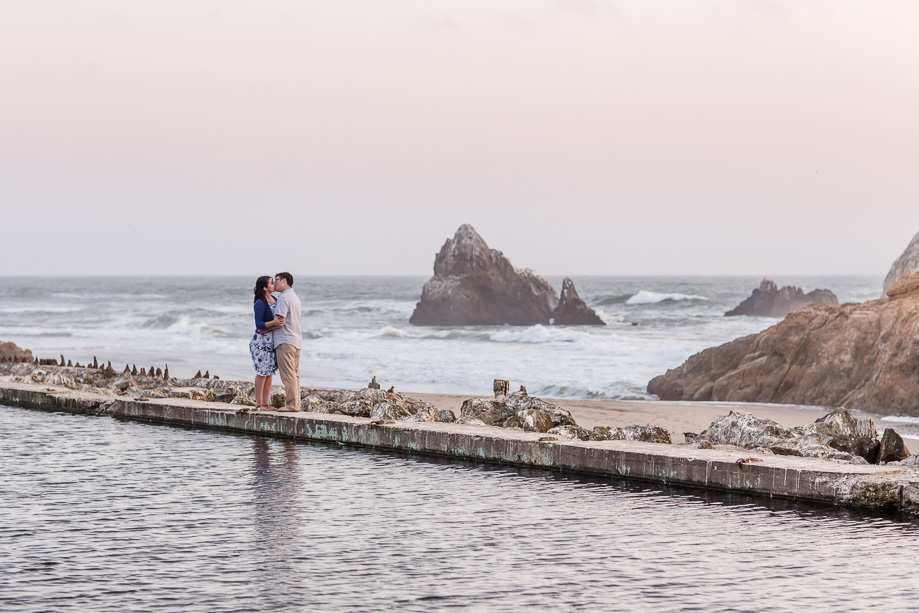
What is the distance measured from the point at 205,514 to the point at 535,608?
3408 millimetres

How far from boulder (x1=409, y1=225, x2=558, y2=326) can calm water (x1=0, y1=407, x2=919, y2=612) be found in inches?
2638

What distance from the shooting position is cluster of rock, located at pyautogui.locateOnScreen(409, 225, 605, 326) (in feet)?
256

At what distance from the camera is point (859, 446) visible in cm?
1170

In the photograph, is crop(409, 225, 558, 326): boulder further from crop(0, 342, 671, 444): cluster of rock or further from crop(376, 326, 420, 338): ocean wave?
crop(0, 342, 671, 444): cluster of rock

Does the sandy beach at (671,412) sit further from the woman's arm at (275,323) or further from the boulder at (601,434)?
the woman's arm at (275,323)

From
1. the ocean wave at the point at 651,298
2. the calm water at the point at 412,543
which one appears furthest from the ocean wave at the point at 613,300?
the calm water at the point at 412,543

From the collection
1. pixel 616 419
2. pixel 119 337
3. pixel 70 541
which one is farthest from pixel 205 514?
pixel 119 337

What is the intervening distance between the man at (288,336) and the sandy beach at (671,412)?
653 centimetres

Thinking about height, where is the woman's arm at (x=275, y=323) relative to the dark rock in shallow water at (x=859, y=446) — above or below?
above

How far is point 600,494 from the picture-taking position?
30.7ft

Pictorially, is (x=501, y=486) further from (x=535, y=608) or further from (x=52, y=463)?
(x=52, y=463)

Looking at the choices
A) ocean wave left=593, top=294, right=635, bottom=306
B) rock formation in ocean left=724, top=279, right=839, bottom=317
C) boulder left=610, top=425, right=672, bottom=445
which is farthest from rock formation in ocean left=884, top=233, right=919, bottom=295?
ocean wave left=593, top=294, right=635, bottom=306

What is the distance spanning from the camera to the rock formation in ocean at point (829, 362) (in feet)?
66.5

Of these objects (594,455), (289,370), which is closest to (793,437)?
(594,455)
